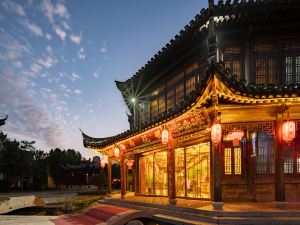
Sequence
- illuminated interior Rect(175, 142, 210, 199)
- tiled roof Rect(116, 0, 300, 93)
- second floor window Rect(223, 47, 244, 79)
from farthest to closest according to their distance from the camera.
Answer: illuminated interior Rect(175, 142, 210, 199) < second floor window Rect(223, 47, 244, 79) < tiled roof Rect(116, 0, 300, 93)

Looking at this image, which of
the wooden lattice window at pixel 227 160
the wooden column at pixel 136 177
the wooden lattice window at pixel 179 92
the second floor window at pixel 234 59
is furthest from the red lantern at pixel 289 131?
the wooden column at pixel 136 177

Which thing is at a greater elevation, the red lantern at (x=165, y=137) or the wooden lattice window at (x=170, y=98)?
the wooden lattice window at (x=170, y=98)

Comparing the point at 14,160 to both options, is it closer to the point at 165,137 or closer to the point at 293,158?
the point at 165,137

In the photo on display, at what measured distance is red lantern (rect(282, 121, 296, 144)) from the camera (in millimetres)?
9695

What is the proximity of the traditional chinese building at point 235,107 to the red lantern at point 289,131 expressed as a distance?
0.03 m

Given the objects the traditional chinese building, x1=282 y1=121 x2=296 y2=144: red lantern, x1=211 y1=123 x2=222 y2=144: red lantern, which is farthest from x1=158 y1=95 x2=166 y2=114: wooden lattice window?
x1=282 y1=121 x2=296 y2=144: red lantern

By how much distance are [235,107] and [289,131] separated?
1643 mm

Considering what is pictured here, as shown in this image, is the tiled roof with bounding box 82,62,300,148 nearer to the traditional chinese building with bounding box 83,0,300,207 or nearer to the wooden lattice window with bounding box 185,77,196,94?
the traditional chinese building with bounding box 83,0,300,207

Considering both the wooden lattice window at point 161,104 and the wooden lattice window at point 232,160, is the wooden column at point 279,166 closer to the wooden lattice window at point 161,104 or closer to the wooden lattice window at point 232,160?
the wooden lattice window at point 232,160

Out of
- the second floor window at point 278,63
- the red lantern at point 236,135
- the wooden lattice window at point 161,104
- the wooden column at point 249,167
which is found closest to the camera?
the red lantern at point 236,135

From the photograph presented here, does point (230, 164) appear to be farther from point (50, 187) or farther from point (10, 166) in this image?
point (50, 187)

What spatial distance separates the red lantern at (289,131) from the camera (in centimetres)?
970

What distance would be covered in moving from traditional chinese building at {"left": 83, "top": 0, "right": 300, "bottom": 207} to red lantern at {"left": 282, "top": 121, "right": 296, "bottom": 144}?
3cm

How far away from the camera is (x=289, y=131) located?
9.71 m
